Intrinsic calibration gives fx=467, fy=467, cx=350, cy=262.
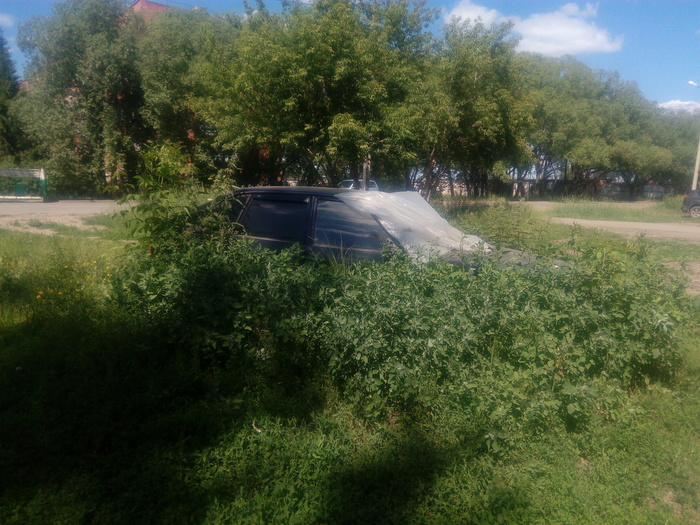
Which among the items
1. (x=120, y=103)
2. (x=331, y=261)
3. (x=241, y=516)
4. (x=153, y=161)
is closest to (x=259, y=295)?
(x=331, y=261)

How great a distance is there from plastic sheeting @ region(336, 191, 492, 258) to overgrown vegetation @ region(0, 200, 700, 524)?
891mm

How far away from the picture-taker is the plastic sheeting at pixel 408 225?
191 inches

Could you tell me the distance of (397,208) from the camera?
209 inches

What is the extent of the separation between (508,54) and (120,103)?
21.1 m

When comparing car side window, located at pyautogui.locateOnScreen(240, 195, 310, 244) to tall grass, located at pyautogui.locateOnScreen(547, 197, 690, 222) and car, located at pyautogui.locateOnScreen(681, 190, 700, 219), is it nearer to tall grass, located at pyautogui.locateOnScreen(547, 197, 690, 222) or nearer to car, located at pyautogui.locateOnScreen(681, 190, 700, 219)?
tall grass, located at pyautogui.locateOnScreen(547, 197, 690, 222)

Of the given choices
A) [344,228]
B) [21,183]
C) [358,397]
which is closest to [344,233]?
[344,228]

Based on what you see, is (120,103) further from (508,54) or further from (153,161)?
(153,161)

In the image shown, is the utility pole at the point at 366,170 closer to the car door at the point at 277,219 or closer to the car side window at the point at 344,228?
the car door at the point at 277,219

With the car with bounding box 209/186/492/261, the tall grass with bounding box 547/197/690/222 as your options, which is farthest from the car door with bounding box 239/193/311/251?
the tall grass with bounding box 547/197/690/222

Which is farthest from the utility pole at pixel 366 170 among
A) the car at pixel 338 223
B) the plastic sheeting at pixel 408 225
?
the car at pixel 338 223

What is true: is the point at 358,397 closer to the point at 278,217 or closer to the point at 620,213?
the point at 278,217

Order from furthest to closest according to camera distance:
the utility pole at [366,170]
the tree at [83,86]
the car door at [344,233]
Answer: the tree at [83,86]
the utility pole at [366,170]
the car door at [344,233]

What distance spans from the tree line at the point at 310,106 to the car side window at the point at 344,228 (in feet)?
3.67

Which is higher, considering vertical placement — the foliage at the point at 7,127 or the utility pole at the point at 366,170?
the foliage at the point at 7,127
